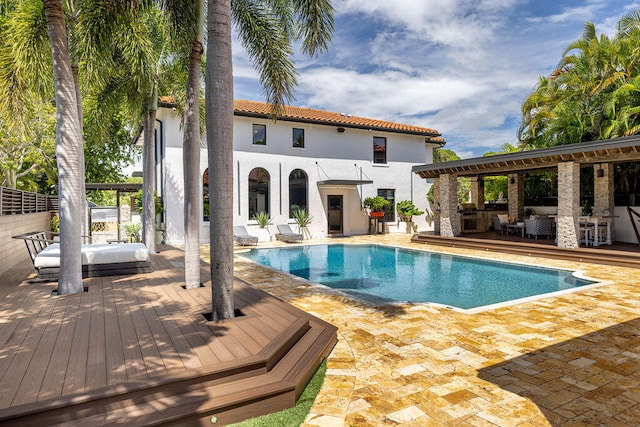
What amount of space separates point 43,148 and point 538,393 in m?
23.3

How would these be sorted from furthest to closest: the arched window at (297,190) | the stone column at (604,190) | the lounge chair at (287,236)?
the arched window at (297,190)
the lounge chair at (287,236)
the stone column at (604,190)

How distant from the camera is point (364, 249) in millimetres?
17406

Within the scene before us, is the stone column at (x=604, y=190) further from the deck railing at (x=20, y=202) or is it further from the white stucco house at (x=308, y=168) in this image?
the deck railing at (x=20, y=202)

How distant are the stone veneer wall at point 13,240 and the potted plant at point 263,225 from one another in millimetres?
9365

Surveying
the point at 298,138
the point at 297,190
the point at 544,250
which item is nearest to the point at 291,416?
the point at 544,250

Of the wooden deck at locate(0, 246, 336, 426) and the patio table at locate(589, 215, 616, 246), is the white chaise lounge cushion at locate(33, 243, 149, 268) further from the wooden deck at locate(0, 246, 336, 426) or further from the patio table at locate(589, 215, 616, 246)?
the patio table at locate(589, 215, 616, 246)

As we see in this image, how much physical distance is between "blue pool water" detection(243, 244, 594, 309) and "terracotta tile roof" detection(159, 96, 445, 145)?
7577 mm

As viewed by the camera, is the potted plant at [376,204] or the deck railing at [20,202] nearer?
the deck railing at [20,202]

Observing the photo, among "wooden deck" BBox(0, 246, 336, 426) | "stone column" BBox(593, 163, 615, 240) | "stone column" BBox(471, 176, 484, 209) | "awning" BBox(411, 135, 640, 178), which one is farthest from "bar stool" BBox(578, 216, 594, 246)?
"wooden deck" BBox(0, 246, 336, 426)

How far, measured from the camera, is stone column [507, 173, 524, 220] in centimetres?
1962

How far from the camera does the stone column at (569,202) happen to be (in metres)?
13.0

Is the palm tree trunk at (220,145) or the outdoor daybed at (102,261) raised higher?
the palm tree trunk at (220,145)

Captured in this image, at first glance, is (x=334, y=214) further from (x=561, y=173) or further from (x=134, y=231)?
(x=561, y=173)

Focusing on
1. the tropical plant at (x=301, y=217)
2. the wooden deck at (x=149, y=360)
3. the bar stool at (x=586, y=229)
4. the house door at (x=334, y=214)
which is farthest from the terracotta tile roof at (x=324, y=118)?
the wooden deck at (x=149, y=360)
